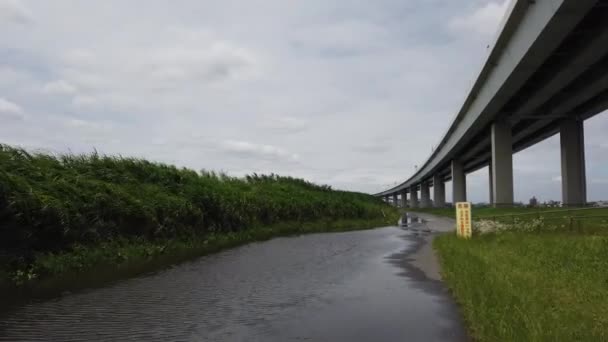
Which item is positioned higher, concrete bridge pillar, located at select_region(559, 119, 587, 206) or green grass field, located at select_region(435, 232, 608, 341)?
concrete bridge pillar, located at select_region(559, 119, 587, 206)

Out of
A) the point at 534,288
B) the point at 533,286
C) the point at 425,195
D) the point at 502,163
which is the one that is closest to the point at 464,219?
the point at 533,286

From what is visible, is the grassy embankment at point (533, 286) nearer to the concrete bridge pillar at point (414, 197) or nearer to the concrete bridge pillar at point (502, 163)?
the concrete bridge pillar at point (502, 163)

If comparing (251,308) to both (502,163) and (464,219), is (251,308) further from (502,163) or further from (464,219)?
(502,163)

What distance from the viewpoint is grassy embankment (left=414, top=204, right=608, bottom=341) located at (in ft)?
21.5

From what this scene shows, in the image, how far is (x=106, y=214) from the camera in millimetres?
15500

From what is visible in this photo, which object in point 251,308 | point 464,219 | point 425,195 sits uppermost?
point 425,195

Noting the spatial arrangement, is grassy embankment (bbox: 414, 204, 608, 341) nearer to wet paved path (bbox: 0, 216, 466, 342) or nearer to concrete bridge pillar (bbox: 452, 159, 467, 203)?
wet paved path (bbox: 0, 216, 466, 342)

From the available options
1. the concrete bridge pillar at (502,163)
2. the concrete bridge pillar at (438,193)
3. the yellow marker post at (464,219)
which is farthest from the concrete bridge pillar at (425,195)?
the yellow marker post at (464,219)

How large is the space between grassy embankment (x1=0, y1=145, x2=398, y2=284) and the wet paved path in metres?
2.20

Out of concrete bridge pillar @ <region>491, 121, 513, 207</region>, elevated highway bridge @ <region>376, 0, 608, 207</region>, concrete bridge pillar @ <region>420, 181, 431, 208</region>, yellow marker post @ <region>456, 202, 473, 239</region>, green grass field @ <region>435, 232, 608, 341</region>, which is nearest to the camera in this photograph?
green grass field @ <region>435, 232, 608, 341</region>

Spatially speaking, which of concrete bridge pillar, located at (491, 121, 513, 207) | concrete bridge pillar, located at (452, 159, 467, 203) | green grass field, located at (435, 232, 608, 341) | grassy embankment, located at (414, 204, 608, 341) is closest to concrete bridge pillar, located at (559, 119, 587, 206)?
concrete bridge pillar, located at (491, 121, 513, 207)

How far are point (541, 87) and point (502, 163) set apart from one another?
33.0ft

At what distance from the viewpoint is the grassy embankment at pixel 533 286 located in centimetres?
656

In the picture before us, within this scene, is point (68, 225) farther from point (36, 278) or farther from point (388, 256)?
point (388, 256)
